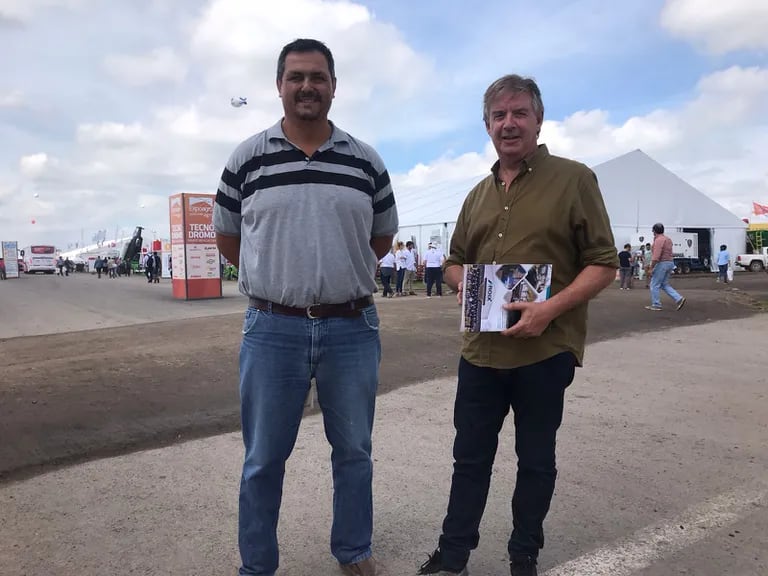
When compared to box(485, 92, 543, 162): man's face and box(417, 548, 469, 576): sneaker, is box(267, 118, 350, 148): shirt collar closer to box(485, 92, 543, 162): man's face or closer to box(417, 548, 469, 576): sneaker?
box(485, 92, 543, 162): man's face

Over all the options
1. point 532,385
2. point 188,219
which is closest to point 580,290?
point 532,385

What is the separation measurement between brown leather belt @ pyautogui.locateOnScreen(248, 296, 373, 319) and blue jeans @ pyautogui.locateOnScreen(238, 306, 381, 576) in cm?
2

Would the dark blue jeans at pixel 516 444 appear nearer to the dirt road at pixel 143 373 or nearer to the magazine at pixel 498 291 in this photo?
the magazine at pixel 498 291

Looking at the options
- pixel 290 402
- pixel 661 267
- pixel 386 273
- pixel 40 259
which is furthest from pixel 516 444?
pixel 40 259

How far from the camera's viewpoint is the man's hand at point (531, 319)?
2.36 metres

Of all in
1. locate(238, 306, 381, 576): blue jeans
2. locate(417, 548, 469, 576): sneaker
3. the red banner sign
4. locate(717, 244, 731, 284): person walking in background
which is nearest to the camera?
locate(238, 306, 381, 576): blue jeans

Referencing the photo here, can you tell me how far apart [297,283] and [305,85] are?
0.82 m

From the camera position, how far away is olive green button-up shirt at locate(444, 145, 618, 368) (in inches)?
96.3

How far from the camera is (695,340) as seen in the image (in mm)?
9188

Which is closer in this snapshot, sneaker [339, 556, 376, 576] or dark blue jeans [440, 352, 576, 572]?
dark blue jeans [440, 352, 576, 572]

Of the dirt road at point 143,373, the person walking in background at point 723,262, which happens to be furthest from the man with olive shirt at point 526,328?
the person walking in background at point 723,262

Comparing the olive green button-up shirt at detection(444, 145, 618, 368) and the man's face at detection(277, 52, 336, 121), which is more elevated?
the man's face at detection(277, 52, 336, 121)

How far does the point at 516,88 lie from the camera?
2479 mm

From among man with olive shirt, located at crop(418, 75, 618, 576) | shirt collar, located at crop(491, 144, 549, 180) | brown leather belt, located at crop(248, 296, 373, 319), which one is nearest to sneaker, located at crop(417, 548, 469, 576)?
man with olive shirt, located at crop(418, 75, 618, 576)
